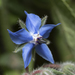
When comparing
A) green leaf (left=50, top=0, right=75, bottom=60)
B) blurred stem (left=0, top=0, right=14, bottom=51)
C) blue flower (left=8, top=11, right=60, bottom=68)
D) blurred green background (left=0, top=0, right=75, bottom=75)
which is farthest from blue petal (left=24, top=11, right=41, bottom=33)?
blurred stem (left=0, top=0, right=14, bottom=51)

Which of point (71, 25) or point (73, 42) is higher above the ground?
point (71, 25)

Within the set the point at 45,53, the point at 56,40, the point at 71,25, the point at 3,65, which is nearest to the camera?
the point at 45,53

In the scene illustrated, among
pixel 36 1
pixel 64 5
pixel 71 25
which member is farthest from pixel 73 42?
pixel 36 1

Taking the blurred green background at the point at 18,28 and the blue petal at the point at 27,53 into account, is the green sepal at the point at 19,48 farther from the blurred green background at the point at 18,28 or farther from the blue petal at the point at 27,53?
the blurred green background at the point at 18,28

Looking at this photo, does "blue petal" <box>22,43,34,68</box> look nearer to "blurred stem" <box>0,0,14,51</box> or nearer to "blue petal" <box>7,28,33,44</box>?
"blue petal" <box>7,28,33,44</box>

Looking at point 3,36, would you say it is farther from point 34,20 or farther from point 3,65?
point 34,20

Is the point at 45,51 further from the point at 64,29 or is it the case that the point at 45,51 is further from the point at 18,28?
the point at 18,28

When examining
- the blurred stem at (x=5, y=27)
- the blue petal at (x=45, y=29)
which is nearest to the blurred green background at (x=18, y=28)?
the blurred stem at (x=5, y=27)
